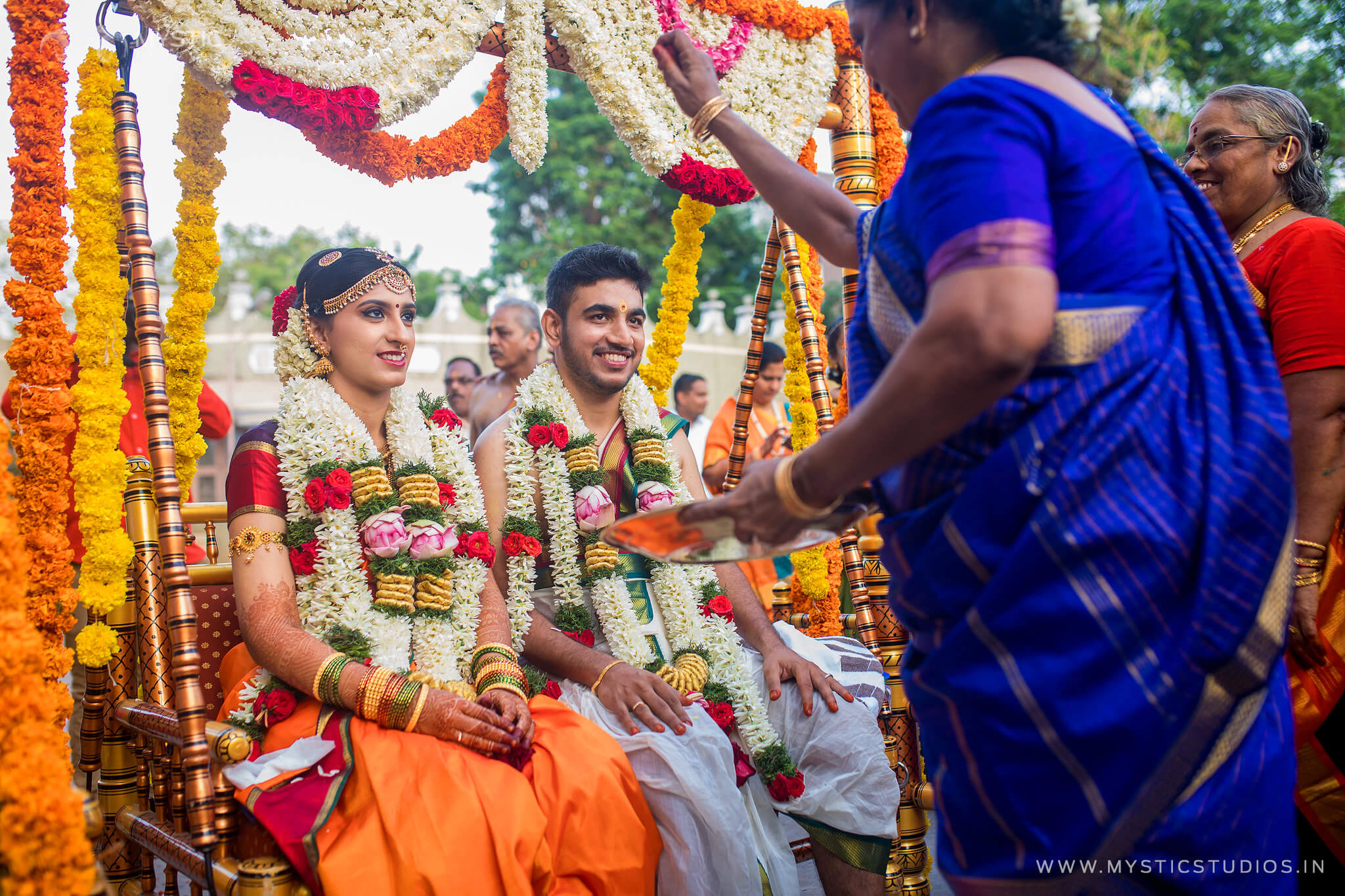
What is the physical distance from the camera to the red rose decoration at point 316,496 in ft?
8.60

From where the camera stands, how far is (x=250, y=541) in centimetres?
258

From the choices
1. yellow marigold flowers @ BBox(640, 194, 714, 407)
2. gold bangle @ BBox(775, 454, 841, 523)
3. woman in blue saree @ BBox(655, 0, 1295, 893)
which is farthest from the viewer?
yellow marigold flowers @ BBox(640, 194, 714, 407)

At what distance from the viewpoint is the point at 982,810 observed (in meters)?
1.31

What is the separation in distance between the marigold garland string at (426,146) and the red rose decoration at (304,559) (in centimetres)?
120

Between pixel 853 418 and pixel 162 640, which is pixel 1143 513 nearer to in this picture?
pixel 853 418

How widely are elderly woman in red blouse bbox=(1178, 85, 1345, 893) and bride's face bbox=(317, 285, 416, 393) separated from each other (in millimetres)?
2475

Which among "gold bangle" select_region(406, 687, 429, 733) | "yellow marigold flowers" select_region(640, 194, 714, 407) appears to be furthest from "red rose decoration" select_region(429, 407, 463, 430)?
"yellow marigold flowers" select_region(640, 194, 714, 407)

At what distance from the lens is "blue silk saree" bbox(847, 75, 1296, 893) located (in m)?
1.21

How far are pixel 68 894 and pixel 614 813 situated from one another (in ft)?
3.92

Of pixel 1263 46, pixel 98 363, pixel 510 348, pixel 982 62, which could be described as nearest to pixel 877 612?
pixel 982 62

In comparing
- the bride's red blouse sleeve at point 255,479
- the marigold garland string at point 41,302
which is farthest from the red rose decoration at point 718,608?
the marigold garland string at point 41,302

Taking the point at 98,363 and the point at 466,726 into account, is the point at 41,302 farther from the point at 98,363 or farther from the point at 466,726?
the point at 466,726

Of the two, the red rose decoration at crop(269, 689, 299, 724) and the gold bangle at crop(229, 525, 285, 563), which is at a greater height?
the gold bangle at crop(229, 525, 285, 563)

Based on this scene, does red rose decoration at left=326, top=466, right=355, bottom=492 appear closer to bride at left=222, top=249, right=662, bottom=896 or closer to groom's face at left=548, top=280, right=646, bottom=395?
bride at left=222, top=249, right=662, bottom=896
